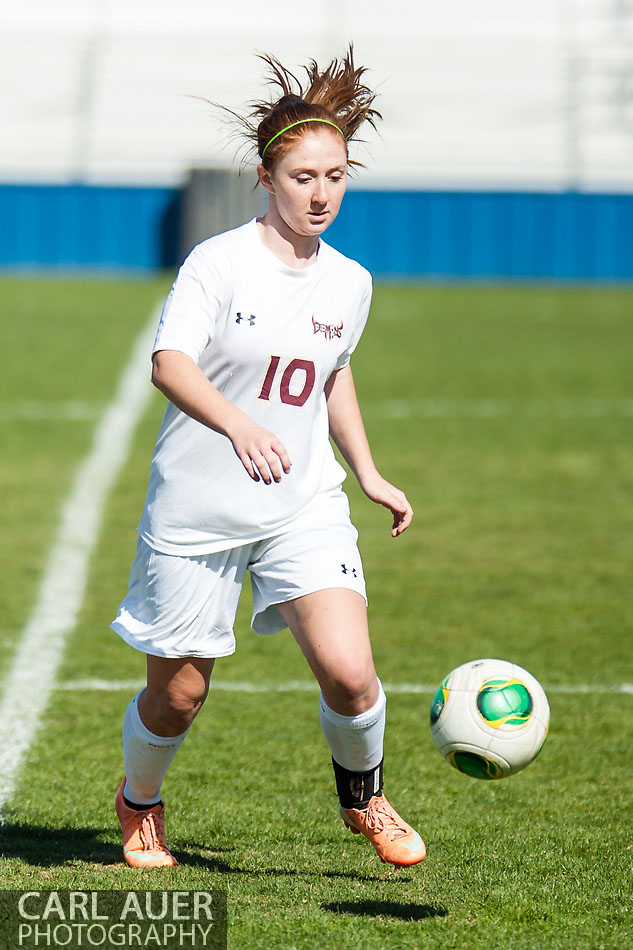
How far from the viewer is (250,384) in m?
3.51

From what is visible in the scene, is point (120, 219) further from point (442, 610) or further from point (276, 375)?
point (276, 375)

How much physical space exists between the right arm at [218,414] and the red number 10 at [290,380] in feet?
0.94

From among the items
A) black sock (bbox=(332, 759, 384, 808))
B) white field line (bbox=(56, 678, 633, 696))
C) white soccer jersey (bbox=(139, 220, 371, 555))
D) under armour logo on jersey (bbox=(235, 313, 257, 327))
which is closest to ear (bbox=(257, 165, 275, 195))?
white soccer jersey (bbox=(139, 220, 371, 555))

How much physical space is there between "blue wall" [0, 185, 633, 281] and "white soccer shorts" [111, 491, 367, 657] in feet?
53.3

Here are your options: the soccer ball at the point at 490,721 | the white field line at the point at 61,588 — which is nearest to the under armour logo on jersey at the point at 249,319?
the soccer ball at the point at 490,721

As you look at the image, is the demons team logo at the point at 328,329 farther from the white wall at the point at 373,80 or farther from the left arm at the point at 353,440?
the white wall at the point at 373,80

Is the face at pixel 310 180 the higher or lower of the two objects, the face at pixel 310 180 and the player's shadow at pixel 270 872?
the higher

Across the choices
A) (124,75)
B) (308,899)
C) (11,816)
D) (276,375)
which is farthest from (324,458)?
(124,75)

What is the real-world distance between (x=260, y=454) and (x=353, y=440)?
0.78 m

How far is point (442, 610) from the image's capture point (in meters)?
6.65

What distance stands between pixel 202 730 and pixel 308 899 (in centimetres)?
160

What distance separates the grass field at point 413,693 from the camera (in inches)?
139

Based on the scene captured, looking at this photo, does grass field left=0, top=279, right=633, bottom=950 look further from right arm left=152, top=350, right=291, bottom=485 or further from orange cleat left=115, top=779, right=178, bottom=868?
right arm left=152, top=350, right=291, bottom=485
